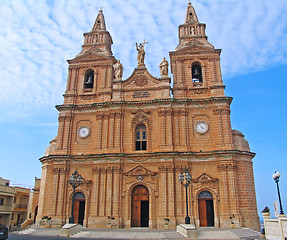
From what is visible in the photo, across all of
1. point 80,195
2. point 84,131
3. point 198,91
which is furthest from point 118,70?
point 80,195

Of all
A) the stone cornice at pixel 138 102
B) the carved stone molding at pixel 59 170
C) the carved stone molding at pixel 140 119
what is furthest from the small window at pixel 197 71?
the carved stone molding at pixel 59 170

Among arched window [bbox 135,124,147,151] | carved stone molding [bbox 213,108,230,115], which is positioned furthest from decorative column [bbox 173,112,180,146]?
carved stone molding [bbox 213,108,230,115]

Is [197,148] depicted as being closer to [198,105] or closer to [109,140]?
[198,105]

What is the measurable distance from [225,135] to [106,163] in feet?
37.0

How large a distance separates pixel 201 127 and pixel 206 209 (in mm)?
7414

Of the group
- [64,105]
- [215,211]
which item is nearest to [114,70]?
[64,105]

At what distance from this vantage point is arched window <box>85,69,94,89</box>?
29833 mm

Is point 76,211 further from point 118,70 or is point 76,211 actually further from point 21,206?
point 21,206

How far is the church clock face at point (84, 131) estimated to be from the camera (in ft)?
89.2

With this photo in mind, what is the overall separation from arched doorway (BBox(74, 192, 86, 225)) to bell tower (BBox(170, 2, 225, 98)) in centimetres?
1326

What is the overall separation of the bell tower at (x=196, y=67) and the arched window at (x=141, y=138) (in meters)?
4.70

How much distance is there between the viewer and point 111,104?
27.1 metres

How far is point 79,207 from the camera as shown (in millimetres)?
24875

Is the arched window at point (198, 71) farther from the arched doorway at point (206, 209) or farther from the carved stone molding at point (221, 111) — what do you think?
the arched doorway at point (206, 209)
